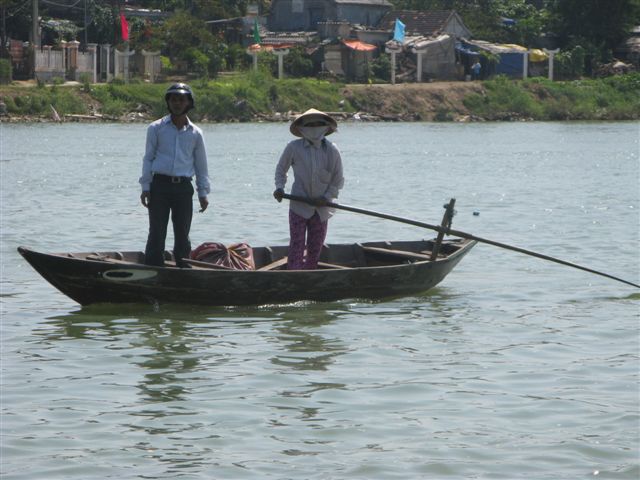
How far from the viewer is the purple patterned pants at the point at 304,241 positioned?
34.6 ft

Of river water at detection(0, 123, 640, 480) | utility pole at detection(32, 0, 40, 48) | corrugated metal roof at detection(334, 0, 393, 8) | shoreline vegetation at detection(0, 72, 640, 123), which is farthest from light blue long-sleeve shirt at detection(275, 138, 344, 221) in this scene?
corrugated metal roof at detection(334, 0, 393, 8)

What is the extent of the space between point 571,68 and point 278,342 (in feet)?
181

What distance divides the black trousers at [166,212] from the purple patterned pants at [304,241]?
0.93 metres

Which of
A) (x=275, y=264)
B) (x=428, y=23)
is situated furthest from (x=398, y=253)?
(x=428, y=23)

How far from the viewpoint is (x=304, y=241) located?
10.6 m

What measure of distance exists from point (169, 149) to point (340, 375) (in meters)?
2.34

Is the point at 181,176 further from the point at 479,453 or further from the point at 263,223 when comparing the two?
the point at 263,223

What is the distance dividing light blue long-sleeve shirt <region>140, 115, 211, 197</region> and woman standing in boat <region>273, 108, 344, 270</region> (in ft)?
2.58

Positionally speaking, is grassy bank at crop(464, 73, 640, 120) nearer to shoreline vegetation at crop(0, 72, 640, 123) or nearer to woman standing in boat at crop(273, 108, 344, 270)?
shoreline vegetation at crop(0, 72, 640, 123)

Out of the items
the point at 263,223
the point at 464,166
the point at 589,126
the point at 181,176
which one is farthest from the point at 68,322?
the point at 589,126

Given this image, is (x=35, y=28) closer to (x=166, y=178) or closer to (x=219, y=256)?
(x=219, y=256)

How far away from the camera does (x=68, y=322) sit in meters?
10.1

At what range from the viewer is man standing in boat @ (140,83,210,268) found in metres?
9.56

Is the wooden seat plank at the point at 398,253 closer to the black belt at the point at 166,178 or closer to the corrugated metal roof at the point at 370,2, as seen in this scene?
the black belt at the point at 166,178
